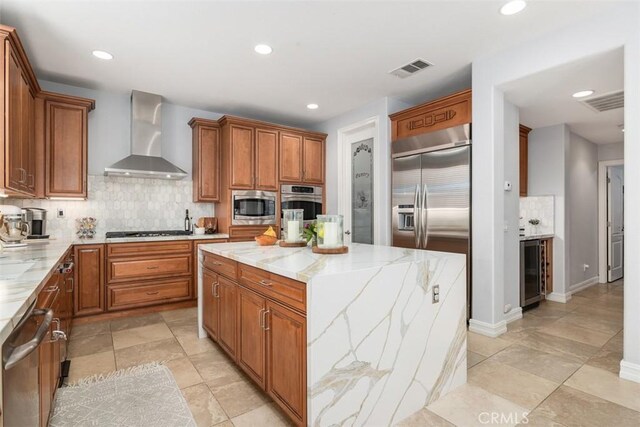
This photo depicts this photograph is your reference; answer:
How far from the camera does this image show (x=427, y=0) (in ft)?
7.77

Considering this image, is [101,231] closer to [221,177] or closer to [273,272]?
[221,177]

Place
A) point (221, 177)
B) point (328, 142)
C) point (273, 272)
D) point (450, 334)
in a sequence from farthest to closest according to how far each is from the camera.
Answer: point (328, 142)
point (221, 177)
point (450, 334)
point (273, 272)

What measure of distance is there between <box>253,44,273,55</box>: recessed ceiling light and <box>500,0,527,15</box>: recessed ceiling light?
74.3 inches

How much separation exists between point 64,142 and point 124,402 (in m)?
3.00

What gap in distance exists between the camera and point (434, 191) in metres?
3.75

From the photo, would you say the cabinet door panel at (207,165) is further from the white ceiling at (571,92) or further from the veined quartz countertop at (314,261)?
the white ceiling at (571,92)

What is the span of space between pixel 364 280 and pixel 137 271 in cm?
315

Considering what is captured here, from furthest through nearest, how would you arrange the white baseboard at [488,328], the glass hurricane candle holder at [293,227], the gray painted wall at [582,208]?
the gray painted wall at [582,208] → the white baseboard at [488,328] → the glass hurricane candle holder at [293,227]

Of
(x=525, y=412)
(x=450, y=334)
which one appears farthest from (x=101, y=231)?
(x=525, y=412)

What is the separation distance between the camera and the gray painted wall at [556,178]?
457 centimetres

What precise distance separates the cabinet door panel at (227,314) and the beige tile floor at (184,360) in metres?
0.18

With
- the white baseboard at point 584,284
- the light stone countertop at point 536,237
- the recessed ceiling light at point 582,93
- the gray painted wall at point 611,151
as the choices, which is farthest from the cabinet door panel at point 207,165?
the gray painted wall at point 611,151

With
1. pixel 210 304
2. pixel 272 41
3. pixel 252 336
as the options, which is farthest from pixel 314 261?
pixel 272 41

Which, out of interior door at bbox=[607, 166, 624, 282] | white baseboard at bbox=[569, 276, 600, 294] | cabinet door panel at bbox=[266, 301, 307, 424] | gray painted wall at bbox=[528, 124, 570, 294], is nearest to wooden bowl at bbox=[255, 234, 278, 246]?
cabinet door panel at bbox=[266, 301, 307, 424]
